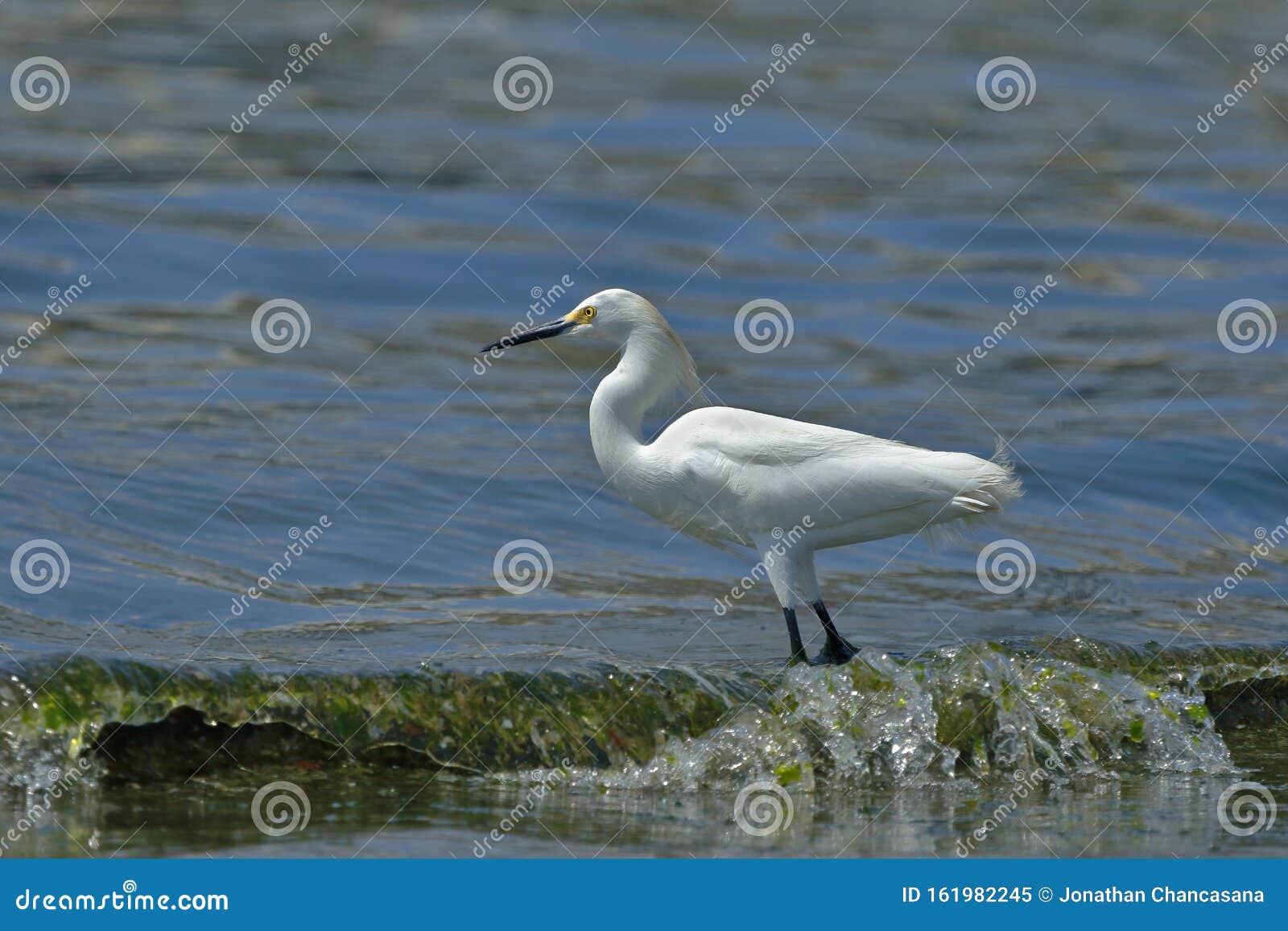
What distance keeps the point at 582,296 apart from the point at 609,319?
41.6 feet

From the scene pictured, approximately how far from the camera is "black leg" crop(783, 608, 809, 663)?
404 inches

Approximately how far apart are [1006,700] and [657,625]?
8.65 feet

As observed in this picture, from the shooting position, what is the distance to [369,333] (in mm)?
19938

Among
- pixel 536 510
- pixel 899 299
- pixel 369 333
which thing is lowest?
pixel 536 510

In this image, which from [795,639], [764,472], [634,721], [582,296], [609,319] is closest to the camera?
[634,721]

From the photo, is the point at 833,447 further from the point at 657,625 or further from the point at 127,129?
the point at 127,129

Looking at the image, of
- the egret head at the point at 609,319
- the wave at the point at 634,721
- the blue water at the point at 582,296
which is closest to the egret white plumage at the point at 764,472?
the egret head at the point at 609,319

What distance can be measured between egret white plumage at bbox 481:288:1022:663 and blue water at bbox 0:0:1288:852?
2.96ft

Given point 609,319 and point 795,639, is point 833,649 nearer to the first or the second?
point 795,639

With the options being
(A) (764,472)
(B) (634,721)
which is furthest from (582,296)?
(B) (634,721)

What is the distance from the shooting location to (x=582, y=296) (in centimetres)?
2281

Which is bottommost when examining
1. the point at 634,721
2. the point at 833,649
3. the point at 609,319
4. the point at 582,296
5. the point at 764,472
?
the point at 634,721

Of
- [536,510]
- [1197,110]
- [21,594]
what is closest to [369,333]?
[536,510]

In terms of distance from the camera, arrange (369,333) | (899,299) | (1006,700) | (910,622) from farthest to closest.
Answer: (899,299)
(369,333)
(910,622)
(1006,700)
